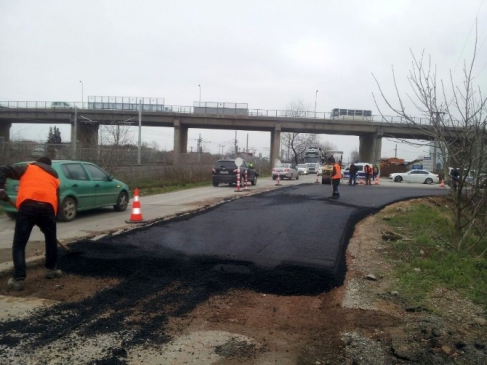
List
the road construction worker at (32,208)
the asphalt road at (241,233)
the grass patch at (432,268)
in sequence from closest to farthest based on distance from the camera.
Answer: the road construction worker at (32,208), the grass patch at (432,268), the asphalt road at (241,233)

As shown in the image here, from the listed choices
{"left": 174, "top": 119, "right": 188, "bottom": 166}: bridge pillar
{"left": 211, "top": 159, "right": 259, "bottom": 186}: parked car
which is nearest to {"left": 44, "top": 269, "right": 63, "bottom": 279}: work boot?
{"left": 211, "top": 159, "right": 259, "bottom": 186}: parked car

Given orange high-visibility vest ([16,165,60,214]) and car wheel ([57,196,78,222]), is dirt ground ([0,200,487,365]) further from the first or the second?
car wheel ([57,196,78,222])

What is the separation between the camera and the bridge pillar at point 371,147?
54.8 meters

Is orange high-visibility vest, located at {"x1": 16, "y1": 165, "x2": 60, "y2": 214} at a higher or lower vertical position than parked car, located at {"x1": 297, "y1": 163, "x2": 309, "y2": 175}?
higher

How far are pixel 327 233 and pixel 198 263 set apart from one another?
12.7 feet

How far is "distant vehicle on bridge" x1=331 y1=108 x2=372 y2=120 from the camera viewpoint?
5458cm

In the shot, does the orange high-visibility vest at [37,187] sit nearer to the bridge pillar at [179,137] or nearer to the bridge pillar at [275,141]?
the bridge pillar at [179,137]

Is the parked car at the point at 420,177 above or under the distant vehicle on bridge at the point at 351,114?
under

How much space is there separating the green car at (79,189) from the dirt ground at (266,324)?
5.27 metres

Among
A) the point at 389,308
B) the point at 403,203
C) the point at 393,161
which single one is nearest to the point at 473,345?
the point at 389,308

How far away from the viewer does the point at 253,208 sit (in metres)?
14.1

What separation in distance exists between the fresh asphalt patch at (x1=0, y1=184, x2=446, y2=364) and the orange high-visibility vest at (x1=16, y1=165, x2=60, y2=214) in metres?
1.21

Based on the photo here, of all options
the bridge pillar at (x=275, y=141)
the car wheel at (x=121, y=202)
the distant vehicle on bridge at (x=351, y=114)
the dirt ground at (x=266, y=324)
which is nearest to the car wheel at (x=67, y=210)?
the car wheel at (x=121, y=202)

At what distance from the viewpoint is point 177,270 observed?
6484mm
